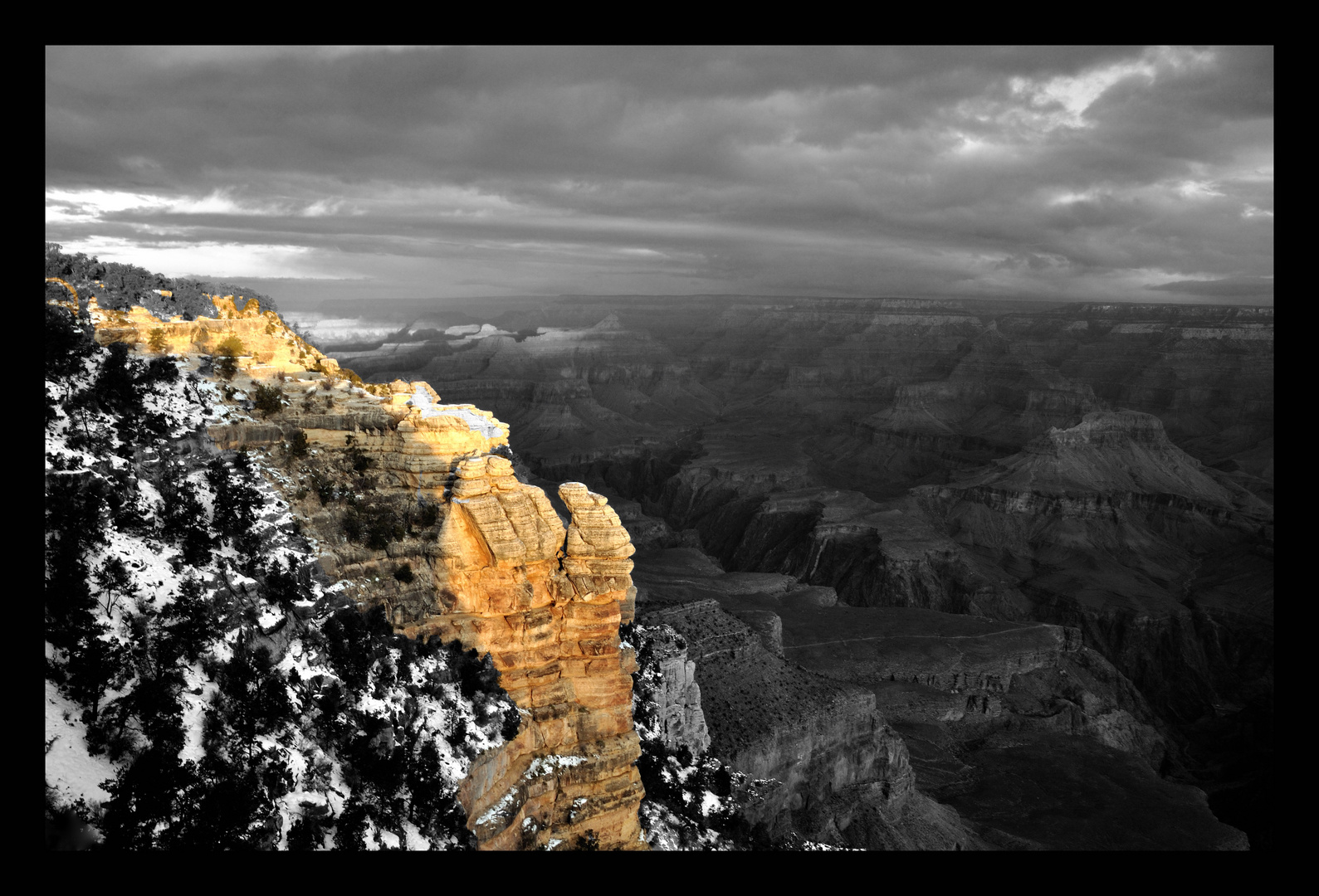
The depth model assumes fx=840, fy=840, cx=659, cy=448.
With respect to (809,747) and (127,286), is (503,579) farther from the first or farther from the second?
(127,286)

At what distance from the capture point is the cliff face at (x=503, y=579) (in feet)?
75.8

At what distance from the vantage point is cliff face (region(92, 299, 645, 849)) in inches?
910

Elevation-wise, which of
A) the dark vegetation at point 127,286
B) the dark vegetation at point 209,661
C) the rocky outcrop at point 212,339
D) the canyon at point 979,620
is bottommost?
the canyon at point 979,620

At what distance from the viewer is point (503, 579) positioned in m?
24.1

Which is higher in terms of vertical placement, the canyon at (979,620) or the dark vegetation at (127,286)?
the dark vegetation at (127,286)

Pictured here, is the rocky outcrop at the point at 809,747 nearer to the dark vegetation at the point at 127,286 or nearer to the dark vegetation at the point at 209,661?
the dark vegetation at the point at 209,661

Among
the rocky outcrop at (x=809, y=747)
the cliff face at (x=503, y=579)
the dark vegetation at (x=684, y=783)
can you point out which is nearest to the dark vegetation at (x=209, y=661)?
the cliff face at (x=503, y=579)

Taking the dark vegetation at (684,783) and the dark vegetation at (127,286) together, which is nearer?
the dark vegetation at (684,783)

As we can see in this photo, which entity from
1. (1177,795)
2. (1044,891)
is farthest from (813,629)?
(1044,891)

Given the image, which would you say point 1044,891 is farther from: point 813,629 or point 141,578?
point 813,629

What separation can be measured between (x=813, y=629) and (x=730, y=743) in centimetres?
3985

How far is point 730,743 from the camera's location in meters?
45.9

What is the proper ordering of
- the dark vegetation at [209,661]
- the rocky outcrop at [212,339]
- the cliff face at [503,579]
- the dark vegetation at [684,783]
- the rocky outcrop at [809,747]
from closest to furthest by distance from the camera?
the dark vegetation at [209,661]
the cliff face at [503,579]
the dark vegetation at [684,783]
the rocky outcrop at [212,339]
the rocky outcrop at [809,747]

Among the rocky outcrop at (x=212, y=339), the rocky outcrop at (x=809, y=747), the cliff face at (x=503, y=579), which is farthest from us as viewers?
the rocky outcrop at (x=809, y=747)
